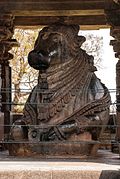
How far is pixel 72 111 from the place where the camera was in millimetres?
10125

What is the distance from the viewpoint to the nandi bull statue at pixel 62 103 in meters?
9.76

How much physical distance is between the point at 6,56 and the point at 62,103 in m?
4.82

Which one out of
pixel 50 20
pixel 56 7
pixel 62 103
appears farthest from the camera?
pixel 50 20

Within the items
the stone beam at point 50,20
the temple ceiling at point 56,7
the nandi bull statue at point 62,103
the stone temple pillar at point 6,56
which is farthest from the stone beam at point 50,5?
the stone beam at point 50,20

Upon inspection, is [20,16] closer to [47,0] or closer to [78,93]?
[47,0]

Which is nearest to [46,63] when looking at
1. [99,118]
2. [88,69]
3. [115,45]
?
[88,69]

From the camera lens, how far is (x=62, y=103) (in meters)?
10.1

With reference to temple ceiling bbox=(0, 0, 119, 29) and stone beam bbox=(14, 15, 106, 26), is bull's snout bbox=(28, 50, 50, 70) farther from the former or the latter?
stone beam bbox=(14, 15, 106, 26)

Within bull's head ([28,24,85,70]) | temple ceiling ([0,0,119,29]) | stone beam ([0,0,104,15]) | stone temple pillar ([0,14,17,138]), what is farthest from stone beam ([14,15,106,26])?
bull's head ([28,24,85,70])

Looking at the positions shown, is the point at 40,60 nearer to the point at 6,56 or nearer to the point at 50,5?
the point at 50,5

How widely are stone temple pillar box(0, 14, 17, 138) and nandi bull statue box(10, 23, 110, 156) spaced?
44.7 inches

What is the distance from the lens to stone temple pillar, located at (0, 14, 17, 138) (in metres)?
11.5

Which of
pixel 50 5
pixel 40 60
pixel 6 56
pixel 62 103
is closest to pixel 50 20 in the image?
pixel 50 5

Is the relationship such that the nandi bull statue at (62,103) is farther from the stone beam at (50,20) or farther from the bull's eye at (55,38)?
the stone beam at (50,20)
